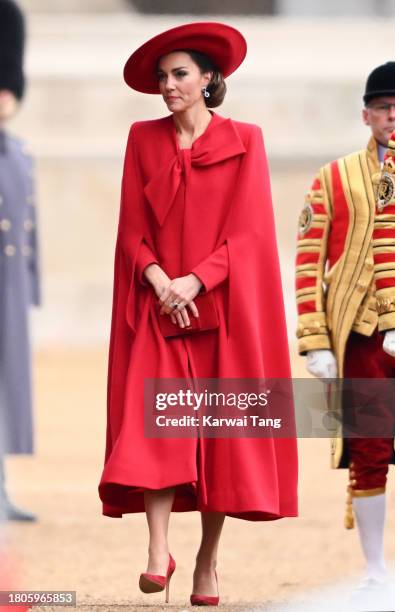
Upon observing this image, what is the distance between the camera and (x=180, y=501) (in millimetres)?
5688

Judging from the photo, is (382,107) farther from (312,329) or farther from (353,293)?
(312,329)

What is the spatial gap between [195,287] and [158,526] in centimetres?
68

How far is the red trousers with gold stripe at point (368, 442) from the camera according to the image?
6.26m

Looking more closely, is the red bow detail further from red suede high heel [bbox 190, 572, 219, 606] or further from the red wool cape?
red suede high heel [bbox 190, 572, 219, 606]

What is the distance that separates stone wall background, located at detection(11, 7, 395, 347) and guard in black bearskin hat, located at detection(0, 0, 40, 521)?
362 inches

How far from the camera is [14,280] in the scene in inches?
345

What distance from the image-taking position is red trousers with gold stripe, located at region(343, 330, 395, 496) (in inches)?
247

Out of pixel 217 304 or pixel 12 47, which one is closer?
pixel 217 304

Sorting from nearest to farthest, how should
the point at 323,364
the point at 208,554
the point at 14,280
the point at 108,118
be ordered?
the point at 208,554 < the point at 323,364 < the point at 14,280 < the point at 108,118

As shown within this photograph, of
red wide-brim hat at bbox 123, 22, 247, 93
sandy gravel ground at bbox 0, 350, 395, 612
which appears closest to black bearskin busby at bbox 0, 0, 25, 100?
sandy gravel ground at bbox 0, 350, 395, 612

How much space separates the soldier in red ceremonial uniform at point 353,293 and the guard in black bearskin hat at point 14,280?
8.10 ft

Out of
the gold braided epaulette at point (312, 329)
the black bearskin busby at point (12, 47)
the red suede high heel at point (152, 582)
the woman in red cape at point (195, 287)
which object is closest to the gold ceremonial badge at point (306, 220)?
the gold braided epaulette at point (312, 329)

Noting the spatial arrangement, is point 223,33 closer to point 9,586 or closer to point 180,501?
point 180,501

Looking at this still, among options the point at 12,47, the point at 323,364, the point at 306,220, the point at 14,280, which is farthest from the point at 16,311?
the point at 323,364
